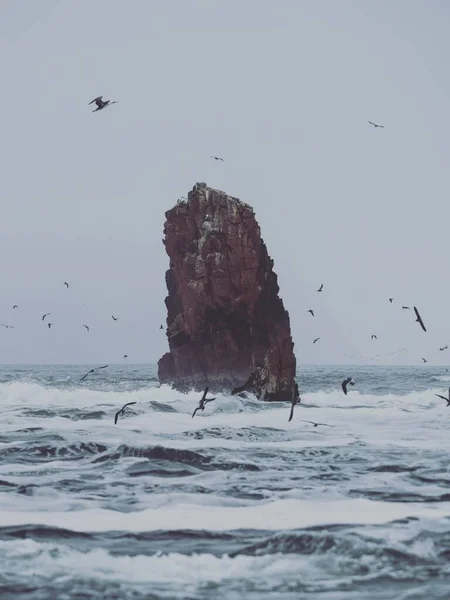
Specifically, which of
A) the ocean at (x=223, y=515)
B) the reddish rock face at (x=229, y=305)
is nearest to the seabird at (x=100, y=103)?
the ocean at (x=223, y=515)

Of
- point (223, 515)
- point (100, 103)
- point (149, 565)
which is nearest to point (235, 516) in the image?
point (223, 515)

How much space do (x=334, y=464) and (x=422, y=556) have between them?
865 cm

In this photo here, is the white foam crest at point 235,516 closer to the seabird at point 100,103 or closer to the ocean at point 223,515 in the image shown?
the ocean at point 223,515

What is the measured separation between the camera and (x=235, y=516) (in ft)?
45.4

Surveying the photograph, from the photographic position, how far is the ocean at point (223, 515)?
400 inches

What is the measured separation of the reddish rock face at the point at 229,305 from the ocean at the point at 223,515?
2504 centimetres

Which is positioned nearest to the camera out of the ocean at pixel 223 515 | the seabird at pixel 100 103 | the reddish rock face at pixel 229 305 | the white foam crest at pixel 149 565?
the ocean at pixel 223 515

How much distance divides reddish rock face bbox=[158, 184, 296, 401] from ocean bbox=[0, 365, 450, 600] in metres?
25.0

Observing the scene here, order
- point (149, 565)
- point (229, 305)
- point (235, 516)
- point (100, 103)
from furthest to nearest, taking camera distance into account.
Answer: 1. point (229, 305)
2. point (100, 103)
3. point (235, 516)
4. point (149, 565)

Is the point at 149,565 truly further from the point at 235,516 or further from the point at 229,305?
the point at 229,305

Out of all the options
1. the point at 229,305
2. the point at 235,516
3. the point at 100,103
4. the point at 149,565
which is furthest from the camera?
the point at 229,305

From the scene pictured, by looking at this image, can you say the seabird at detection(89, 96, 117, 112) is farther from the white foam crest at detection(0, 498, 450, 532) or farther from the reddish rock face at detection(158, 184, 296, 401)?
the reddish rock face at detection(158, 184, 296, 401)

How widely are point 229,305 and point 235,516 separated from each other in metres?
40.5

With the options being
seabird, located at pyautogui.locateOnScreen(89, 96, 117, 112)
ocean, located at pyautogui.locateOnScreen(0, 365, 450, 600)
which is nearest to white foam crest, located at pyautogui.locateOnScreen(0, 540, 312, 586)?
ocean, located at pyautogui.locateOnScreen(0, 365, 450, 600)
